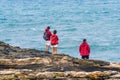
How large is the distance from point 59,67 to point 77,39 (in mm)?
45950

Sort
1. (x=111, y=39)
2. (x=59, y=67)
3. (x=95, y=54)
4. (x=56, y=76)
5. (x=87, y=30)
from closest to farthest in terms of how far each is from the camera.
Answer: (x=56, y=76) < (x=59, y=67) < (x=95, y=54) < (x=111, y=39) < (x=87, y=30)

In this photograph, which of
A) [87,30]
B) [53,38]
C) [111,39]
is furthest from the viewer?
[87,30]

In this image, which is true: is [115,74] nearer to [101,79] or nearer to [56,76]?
[101,79]

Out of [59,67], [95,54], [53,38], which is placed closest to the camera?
[59,67]

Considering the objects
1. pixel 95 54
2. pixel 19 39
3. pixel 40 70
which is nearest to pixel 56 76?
pixel 40 70

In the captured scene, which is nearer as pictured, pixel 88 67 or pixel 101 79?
pixel 101 79

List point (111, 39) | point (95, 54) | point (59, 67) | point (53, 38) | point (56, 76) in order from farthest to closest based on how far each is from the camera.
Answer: point (111, 39), point (95, 54), point (53, 38), point (59, 67), point (56, 76)

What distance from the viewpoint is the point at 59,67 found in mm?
16922

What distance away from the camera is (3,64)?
17.5m

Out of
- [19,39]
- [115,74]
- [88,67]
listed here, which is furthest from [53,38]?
[19,39]

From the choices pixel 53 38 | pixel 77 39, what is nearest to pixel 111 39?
pixel 77 39

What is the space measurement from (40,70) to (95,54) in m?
33.5

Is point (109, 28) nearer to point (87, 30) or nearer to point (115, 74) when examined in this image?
point (87, 30)

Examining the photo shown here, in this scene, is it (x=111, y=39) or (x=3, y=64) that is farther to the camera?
(x=111, y=39)
